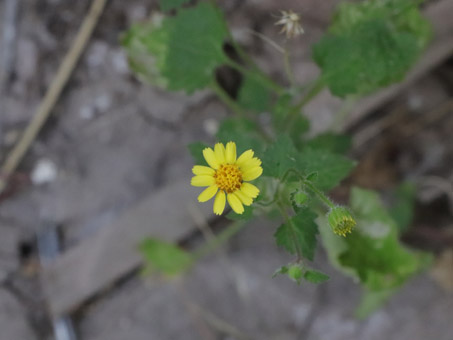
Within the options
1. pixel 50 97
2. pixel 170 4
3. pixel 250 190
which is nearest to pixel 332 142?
pixel 250 190

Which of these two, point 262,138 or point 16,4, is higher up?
point 16,4

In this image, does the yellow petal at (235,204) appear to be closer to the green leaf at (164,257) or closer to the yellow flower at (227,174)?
the yellow flower at (227,174)

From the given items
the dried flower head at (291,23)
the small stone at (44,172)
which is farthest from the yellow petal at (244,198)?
the small stone at (44,172)

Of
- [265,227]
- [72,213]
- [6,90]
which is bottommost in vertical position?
[265,227]

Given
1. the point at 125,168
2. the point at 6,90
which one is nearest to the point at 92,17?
the point at 6,90

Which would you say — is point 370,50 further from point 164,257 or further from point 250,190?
point 164,257

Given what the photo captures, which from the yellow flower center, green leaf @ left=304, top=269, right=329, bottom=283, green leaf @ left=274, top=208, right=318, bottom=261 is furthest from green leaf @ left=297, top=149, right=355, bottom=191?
green leaf @ left=304, top=269, right=329, bottom=283

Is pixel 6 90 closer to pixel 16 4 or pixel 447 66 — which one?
pixel 16 4
